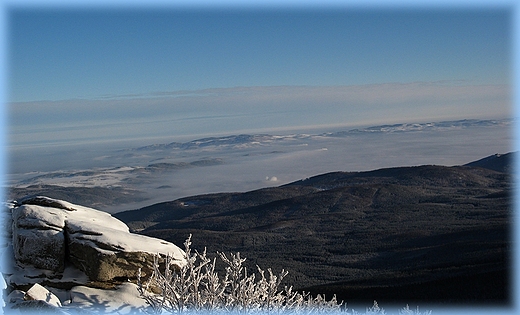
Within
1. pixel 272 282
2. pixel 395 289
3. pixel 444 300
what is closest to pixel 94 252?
pixel 272 282

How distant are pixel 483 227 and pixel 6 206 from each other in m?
60.1

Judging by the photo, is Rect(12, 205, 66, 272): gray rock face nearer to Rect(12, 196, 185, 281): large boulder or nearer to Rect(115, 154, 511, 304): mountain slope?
Result: Rect(12, 196, 185, 281): large boulder

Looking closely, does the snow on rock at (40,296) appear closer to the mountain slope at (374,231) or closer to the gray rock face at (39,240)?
the gray rock face at (39,240)

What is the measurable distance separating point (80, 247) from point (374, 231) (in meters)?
66.9

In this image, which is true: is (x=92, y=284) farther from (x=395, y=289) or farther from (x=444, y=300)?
(x=395, y=289)

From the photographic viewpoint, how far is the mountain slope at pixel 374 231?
41250 mm

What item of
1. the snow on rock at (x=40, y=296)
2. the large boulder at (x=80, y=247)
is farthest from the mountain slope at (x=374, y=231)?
the snow on rock at (x=40, y=296)

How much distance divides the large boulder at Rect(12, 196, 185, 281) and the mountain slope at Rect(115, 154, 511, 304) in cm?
787

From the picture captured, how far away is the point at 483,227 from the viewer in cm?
6209

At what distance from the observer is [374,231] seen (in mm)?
73312

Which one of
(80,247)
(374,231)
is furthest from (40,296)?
(374,231)

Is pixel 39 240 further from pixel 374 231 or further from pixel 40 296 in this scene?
pixel 374 231

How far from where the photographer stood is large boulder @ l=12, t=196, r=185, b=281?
9375 millimetres

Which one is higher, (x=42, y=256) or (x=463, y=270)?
(x=42, y=256)
